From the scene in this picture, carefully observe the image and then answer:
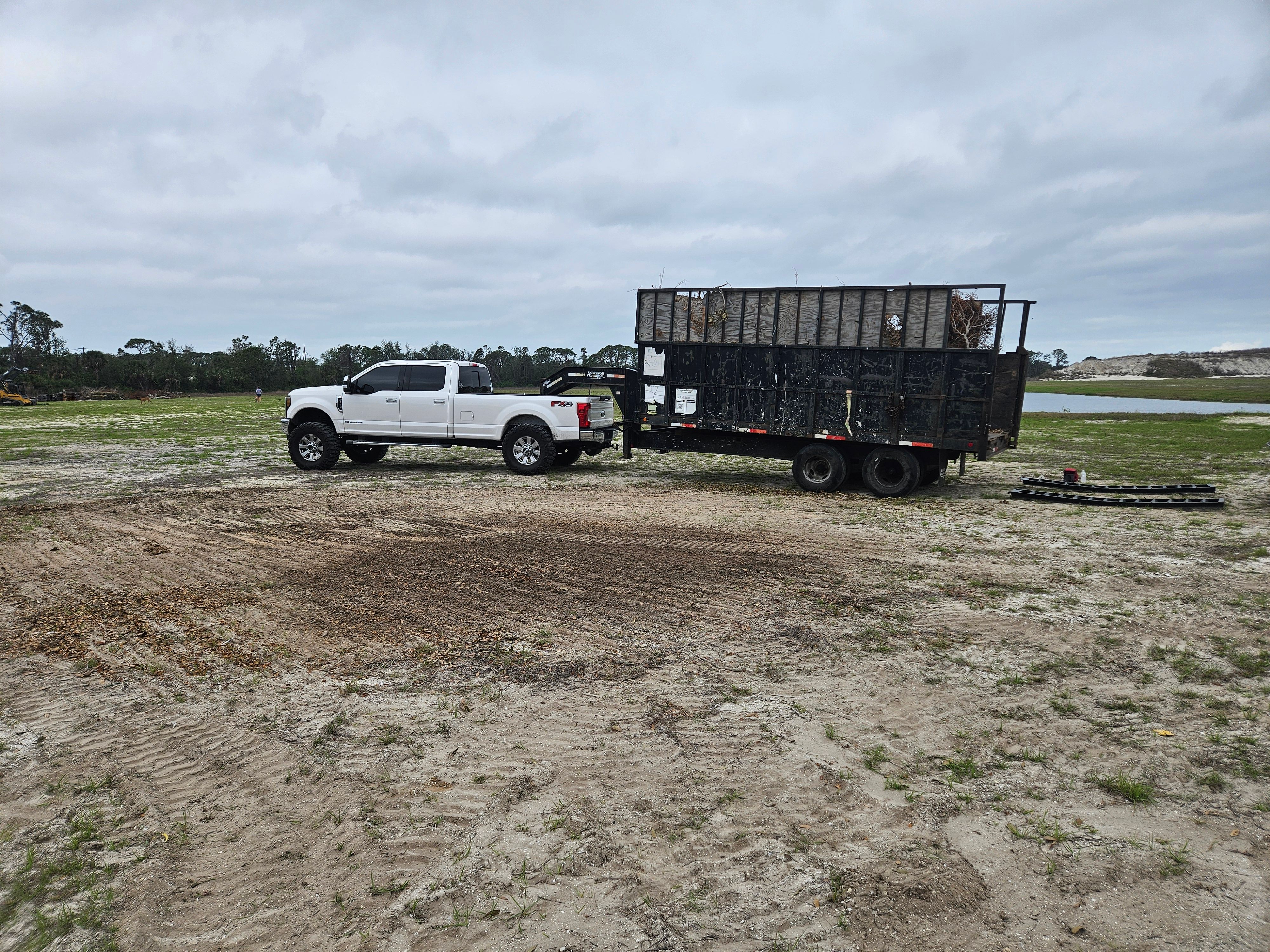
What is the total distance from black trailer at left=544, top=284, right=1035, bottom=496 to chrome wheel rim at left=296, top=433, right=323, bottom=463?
17.0 feet

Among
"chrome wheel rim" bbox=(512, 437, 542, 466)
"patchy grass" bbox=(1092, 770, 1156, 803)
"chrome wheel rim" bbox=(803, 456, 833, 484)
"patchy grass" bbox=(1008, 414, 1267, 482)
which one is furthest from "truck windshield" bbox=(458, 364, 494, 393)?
"patchy grass" bbox=(1092, 770, 1156, 803)

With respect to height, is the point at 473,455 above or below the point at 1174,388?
below

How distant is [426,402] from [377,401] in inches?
37.2

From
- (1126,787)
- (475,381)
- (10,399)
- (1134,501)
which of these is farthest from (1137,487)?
(10,399)

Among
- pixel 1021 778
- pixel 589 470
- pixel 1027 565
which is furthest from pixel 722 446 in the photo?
pixel 1021 778

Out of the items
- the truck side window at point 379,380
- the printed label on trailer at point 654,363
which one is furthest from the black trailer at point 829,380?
the truck side window at point 379,380

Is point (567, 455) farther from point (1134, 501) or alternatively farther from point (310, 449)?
point (1134, 501)

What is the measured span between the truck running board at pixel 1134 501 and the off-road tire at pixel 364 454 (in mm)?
12133

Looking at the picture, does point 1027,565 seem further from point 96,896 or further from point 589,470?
point 589,470

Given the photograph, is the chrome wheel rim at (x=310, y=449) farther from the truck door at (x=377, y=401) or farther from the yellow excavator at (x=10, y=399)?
the yellow excavator at (x=10, y=399)

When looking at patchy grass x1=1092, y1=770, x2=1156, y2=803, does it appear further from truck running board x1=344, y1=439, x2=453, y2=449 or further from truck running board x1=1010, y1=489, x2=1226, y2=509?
truck running board x1=344, y1=439, x2=453, y2=449

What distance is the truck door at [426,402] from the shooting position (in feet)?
47.4

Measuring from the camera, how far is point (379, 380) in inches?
575

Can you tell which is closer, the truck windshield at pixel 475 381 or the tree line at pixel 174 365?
the truck windshield at pixel 475 381
